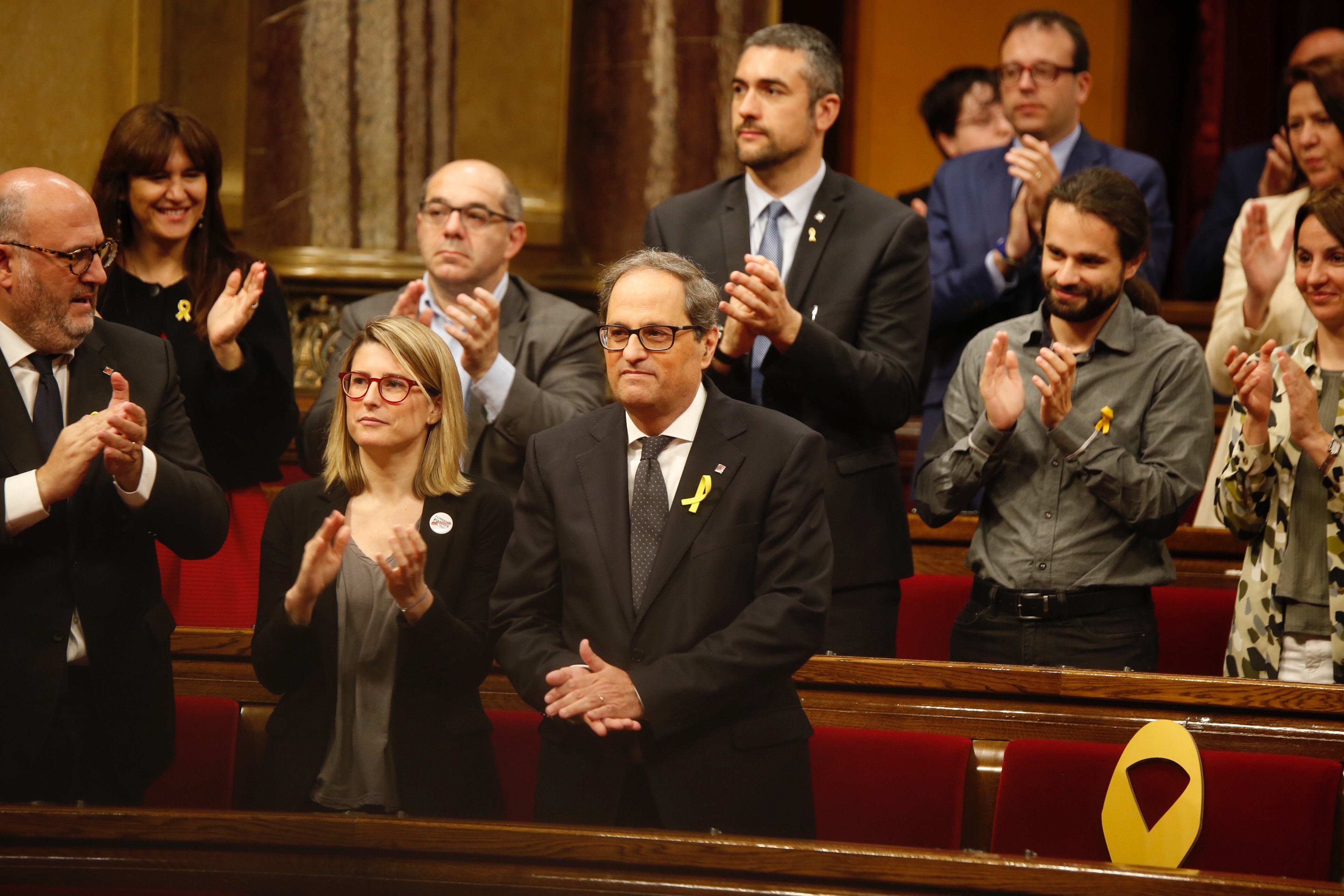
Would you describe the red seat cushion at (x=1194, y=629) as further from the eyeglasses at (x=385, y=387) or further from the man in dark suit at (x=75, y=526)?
the man in dark suit at (x=75, y=526)

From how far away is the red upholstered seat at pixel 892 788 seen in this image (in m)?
2.47

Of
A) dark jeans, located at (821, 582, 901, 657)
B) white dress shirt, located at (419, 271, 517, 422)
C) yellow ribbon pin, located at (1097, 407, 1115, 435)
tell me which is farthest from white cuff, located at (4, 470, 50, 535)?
yellow ribbon pin, located at (1097, 407, 1115, 435)

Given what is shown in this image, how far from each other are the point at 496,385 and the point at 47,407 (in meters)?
0.90

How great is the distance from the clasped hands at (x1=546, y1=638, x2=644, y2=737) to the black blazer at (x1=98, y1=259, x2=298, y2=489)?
1093mm

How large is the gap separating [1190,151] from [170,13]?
4.18 meters

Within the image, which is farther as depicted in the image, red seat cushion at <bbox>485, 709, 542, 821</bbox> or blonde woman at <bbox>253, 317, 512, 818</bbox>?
red seat cushion at <bbox>485, 709, 542, 821</bbox>

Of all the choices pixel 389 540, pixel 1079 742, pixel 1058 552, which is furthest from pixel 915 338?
pixel 389 540

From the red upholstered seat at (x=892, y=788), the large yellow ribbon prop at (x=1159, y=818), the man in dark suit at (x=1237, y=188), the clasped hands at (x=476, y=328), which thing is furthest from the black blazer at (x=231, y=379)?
the man in dark suit at (x=1237, y=188)

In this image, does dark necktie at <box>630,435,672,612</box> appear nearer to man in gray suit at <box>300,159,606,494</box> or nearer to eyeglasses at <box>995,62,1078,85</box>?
man in gray suit at <box>300,159,606,494</box>

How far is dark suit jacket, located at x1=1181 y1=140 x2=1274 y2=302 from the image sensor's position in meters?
4.06

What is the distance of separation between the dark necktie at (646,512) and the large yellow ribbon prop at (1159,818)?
2.84 feet

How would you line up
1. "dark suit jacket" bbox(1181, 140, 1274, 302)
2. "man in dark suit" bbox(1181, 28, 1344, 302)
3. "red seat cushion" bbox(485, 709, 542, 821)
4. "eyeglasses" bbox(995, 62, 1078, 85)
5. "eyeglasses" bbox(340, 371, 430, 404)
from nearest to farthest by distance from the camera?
"eyeglasses" bbox(340, 371, 430, 404), "red seat cushion" bbox(485, 709, 542, 821), "eyeglasses" bbox(995, 62, 1078, 85), "man in dark suit" bbox(1181, 28, 1344, 302), "dark suit jacket" bbox(1181, 140, 1274, 302)

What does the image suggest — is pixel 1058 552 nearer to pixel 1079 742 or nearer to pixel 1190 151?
pixel 1079 742

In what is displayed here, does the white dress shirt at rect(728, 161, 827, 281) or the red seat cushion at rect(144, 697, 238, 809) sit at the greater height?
the white dress shirt at rect(728, 161, 827, 281)
